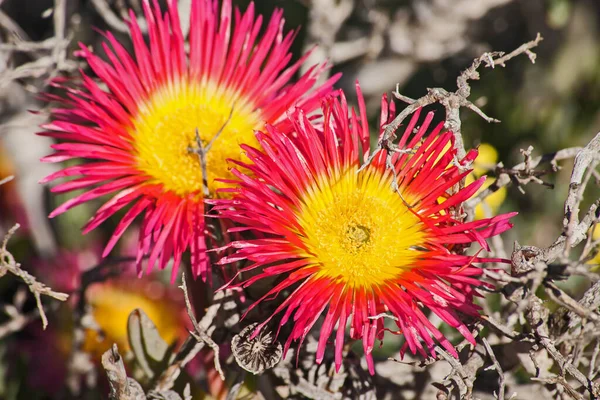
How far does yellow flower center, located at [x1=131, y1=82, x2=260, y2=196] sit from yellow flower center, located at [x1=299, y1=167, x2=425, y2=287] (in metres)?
0.16

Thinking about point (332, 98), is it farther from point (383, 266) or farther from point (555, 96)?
point (555, 96)

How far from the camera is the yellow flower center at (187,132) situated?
0.97m

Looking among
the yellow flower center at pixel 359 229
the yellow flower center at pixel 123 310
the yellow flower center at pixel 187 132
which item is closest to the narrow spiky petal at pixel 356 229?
the yellow flower center at pixel 359 229

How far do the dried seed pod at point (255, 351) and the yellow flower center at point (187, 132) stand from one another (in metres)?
0.24

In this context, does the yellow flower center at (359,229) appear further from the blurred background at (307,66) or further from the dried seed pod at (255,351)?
the blurred background at (307,66)

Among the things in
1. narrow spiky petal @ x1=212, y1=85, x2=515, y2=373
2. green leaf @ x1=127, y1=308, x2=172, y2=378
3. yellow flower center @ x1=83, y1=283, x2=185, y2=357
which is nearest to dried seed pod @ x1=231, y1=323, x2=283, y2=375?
narrow spiky petal @ x1=212, y1=85, x2=515, y2=373

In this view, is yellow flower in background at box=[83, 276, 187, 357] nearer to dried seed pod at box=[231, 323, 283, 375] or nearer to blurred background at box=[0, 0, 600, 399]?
blurred background at box=[0, 0, 600, 399]

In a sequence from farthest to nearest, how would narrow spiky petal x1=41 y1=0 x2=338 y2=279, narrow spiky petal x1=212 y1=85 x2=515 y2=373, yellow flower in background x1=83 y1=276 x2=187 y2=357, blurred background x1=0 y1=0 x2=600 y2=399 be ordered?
yellow flower in background x1=83 y1=276 x2=187 y2=357 → blurred background x1=0 y1=0 x2=600 y2=399 → narrow spiky petal x1=41 y1=0 x2=338 y2=279 → narrow spiky petal x1=212 y1=85 x2=515 y2=373

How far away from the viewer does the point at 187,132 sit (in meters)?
1.04


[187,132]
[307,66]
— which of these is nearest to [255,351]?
[187,132]

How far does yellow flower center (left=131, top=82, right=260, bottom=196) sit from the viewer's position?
0.97 metres

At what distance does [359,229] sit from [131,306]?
76 centimetres

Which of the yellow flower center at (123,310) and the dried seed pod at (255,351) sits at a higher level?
the dried seed pod at (255,351)

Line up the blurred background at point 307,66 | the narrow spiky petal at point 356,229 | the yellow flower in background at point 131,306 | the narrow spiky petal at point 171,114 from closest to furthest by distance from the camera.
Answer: the narrow spiky petal at point 356,229, the narrow spiky petal at point 171,114, the blurred background at point 307,66, the yellow flower in background at point 131,306
